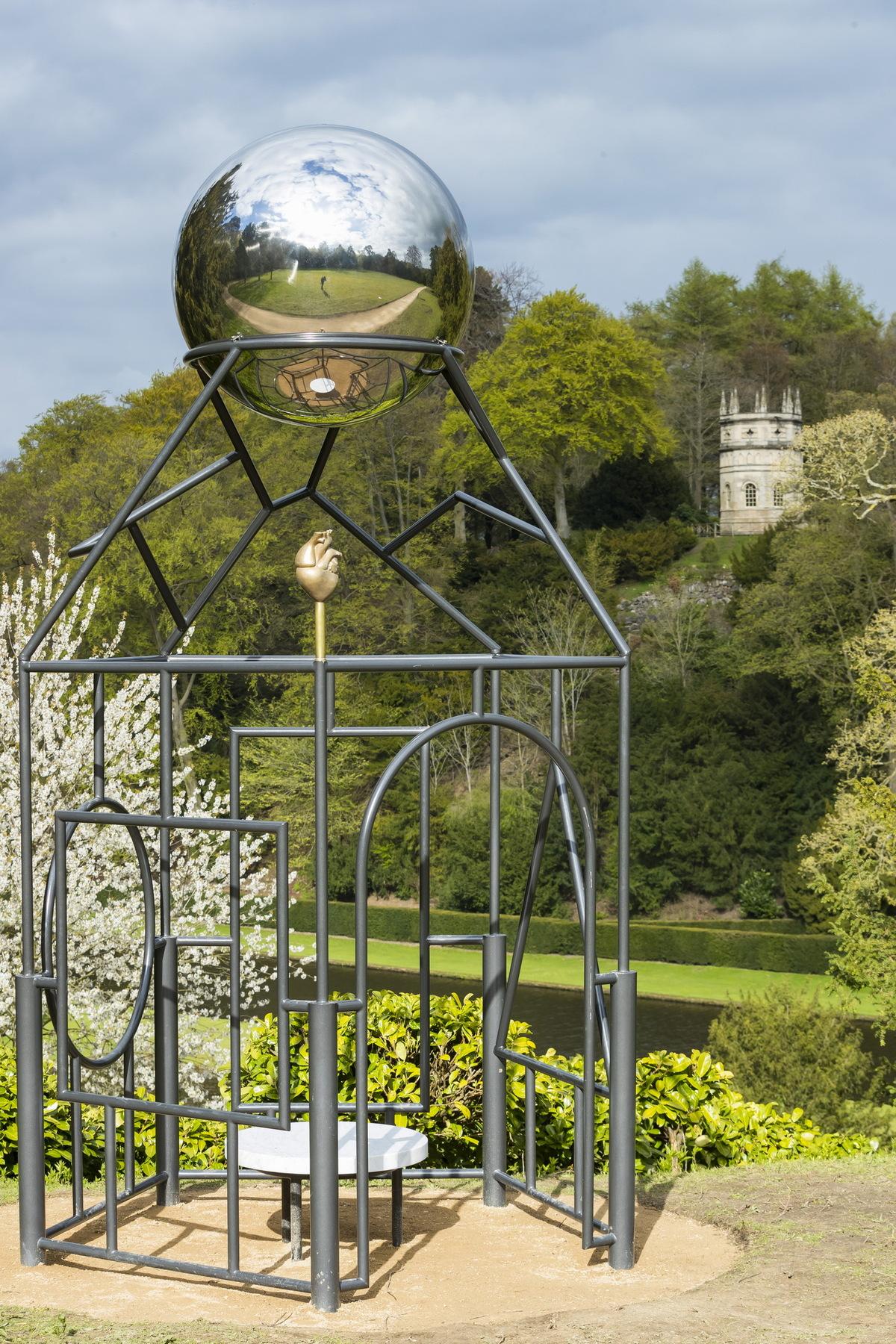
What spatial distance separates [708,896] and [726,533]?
2153 centimetres

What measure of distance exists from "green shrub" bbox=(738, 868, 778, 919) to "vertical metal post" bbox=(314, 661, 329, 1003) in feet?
89.4

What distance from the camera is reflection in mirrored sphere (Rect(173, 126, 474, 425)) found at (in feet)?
16.7

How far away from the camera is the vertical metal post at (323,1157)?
A: 4719 millimetres

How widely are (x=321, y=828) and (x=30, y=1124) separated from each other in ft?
5.44

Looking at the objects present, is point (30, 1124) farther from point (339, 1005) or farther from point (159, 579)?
point (159, 579)

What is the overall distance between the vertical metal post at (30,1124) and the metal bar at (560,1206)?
1776 millimetres

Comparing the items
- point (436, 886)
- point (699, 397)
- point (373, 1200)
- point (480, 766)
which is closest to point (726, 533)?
point (699, 397)

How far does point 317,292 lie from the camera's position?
5074 millimetres

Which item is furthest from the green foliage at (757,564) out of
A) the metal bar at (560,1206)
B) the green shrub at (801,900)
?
the metal bar at (560,1206)

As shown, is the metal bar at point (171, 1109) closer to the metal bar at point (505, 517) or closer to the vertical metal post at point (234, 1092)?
the vertical metal post at point (234, 1092)

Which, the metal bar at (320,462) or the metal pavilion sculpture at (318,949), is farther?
the metal bar at (320,462)

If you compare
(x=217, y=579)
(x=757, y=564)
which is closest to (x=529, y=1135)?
(x=217, y=579)

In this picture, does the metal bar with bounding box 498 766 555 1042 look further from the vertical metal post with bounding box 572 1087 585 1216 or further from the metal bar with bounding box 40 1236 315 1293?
the metal bar with bounding box 40 1236 315 1293

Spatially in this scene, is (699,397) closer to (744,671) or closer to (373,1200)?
(744,671)
